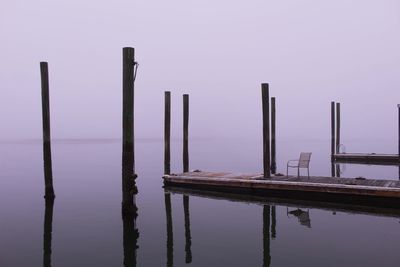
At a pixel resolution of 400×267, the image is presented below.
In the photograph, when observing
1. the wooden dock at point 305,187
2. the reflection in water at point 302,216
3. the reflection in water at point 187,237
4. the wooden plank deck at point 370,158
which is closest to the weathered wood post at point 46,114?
the reflection in water at point 187,237

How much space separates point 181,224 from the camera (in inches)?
481

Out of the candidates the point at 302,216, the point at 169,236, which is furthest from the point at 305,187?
the point at 169,236

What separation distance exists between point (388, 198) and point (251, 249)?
5519mm

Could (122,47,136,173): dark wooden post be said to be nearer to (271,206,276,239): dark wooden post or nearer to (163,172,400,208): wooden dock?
(271,206,276,239): dark wooden post

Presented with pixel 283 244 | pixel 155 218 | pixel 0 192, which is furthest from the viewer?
pixel 0 192

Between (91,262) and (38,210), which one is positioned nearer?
(91,262)

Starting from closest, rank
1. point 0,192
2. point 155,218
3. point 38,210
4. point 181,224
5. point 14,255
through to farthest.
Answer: point 14,255, point 181,224, point 155,218, point 38,210, point 0,192

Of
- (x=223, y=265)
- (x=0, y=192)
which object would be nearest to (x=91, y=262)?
(x=223, y=265)

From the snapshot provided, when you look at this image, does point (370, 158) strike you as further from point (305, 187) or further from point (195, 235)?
point (195, 235)

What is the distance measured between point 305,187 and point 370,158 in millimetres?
21643

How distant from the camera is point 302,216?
12508 mm

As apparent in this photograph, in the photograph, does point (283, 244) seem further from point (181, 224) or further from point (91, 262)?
point (91, 262)

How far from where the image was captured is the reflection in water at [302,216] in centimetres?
1166

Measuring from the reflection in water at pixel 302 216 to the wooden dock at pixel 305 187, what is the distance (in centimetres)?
102
